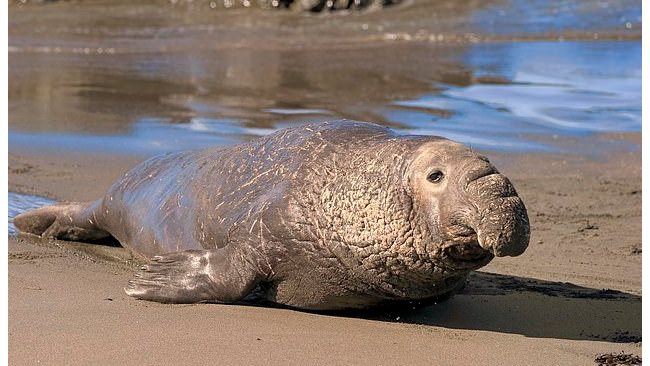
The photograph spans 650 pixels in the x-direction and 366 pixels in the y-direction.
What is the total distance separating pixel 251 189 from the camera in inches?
237

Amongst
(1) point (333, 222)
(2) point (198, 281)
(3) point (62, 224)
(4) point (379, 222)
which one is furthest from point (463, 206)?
(3) point (62, 224)

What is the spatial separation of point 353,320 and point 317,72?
1080 centimetres

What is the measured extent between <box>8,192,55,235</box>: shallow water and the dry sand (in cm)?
74

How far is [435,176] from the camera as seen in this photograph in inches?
202

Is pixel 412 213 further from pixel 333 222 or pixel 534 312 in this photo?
pixel 534 312

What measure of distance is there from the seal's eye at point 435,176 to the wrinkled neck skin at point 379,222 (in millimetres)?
133

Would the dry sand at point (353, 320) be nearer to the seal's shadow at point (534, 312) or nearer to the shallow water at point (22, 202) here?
the seal's shadow at point (534, 312)

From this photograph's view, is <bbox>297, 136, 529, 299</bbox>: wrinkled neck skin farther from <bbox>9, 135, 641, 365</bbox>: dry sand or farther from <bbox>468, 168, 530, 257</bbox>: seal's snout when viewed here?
<bbox>9, 135, 641, 365</bbox>: dry sand

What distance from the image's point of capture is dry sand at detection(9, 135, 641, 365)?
4844mm

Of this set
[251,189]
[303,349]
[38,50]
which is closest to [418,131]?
[251,189]

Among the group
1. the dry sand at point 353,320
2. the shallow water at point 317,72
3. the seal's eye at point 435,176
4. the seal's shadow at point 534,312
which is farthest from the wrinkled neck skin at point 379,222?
the shallow water at point 317,72

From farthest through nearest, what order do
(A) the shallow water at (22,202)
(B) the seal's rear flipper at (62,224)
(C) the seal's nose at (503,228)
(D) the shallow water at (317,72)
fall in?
(D) the shallow water at (317,72) < (A) the shallow water at (22,202) < (B) the seal's rear flipper at (62,224) < (C) the seal's nose at (503,228)

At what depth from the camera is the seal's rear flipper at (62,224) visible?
7414mm

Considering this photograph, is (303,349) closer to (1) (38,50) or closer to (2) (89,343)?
(2) (89,343)
